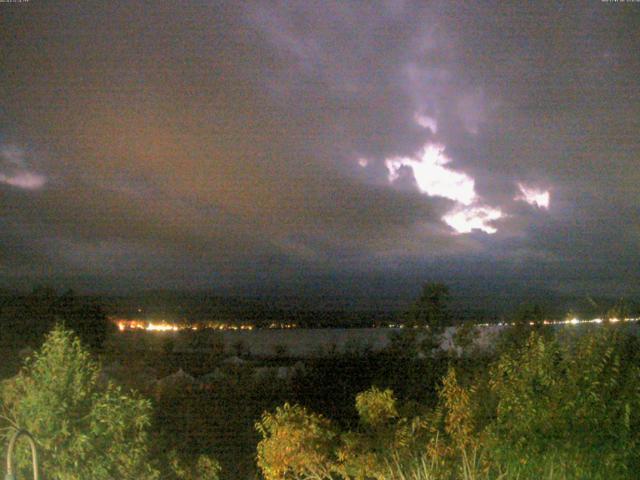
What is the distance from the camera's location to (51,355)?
26.6ft

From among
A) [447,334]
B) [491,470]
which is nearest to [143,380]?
[447,334]

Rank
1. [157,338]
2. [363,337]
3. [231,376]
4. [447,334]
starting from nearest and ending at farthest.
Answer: [447,334], [231,376], [363,337], [157,338]

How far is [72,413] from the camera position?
8.05 metres

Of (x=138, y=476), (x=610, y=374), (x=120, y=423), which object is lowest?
(x=138, y=476)

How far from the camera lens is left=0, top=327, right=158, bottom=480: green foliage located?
7828 millimetres

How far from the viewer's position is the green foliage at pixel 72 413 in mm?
7828

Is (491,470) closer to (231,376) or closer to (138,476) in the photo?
(138,476)

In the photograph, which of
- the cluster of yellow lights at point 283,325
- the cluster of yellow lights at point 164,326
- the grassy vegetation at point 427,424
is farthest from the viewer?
the cluster of yellow lights at point 283,325

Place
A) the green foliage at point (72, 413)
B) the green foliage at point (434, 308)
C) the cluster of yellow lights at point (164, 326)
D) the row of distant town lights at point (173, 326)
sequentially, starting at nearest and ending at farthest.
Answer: the green foliage at point (72, 413) < the green foliage at point (434, 308) < the cluster of yellow lights at point (164, 326) < the row of distant town lights at point (173, 326)

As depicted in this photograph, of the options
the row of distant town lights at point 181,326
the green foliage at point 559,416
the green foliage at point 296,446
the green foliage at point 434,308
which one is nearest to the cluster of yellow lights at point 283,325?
the row of distant town lights at point 181,326

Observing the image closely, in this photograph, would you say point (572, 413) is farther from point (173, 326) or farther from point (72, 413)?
point (173, 326)

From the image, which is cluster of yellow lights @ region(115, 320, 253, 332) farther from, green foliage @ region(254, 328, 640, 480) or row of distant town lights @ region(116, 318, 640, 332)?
green foliage @ region(254, 328, 640, 480)

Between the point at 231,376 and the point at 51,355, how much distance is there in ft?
52.9

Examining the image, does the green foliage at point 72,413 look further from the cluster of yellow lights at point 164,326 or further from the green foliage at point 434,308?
the cluster of yellow lights at point 164,326
